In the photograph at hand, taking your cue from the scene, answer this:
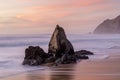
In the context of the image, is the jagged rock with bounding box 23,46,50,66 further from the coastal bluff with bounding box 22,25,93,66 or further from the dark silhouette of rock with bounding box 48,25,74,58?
the dark silhouette of rock with bounding box 48,25,74,58

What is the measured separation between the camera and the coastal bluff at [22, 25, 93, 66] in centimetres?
2839

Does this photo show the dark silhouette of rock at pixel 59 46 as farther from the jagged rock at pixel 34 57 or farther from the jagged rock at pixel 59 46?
the jagged rock at pixel 34 57

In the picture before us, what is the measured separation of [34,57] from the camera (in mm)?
28922

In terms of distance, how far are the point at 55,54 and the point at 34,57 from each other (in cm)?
220

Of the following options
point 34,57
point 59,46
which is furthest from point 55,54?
point 34,57

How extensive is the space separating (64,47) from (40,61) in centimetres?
364

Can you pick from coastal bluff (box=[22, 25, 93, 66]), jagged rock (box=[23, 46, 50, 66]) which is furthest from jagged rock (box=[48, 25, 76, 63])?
jagged rock (box=[23, 46, 50, 66])

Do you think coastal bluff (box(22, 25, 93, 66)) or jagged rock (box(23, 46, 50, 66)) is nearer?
jagged rock (box(23, 46, 50, 66))

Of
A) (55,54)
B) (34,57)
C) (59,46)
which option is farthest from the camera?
(59,46)

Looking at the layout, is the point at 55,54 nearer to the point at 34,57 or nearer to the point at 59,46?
the point at 59,46

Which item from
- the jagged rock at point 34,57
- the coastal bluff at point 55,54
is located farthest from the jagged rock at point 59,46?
the jagged rock at point 34,57

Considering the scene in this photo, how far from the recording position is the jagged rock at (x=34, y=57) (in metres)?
27.9

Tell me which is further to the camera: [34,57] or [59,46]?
[59,46]

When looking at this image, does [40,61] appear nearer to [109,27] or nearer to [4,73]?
[4,73]
